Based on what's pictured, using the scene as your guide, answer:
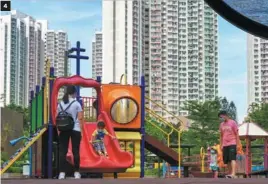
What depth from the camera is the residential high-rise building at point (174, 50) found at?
178ft

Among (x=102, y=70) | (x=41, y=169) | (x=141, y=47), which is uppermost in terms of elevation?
(x=141, y=47)

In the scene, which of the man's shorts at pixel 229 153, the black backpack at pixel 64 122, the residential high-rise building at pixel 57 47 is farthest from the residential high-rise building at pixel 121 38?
the black backpack at pixel 64 122

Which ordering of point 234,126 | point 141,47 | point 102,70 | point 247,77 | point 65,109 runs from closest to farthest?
point 65,109
point 234,126
point 102,70
point 247,77
point 141,47

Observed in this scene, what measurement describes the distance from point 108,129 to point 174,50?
49251 mm

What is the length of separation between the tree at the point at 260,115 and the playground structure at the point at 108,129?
26.5 metres

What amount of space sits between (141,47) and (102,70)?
11.3 metres

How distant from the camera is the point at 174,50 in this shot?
59188 millimetres

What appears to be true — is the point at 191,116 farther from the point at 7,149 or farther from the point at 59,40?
the point at 7,149

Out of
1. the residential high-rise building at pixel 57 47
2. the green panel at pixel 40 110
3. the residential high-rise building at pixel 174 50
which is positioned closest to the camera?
the green panel at pixel 40 110

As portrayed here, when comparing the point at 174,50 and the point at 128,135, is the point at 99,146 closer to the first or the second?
the point at 128,135

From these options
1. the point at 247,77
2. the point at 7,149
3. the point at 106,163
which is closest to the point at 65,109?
the point at 106,163

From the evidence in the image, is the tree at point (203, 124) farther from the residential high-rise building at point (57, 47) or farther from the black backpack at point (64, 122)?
the black backpack at point (64, 122)

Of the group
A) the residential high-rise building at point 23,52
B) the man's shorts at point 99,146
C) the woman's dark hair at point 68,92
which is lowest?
the man's shorts at point 99,146

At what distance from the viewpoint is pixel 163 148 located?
1231cm
